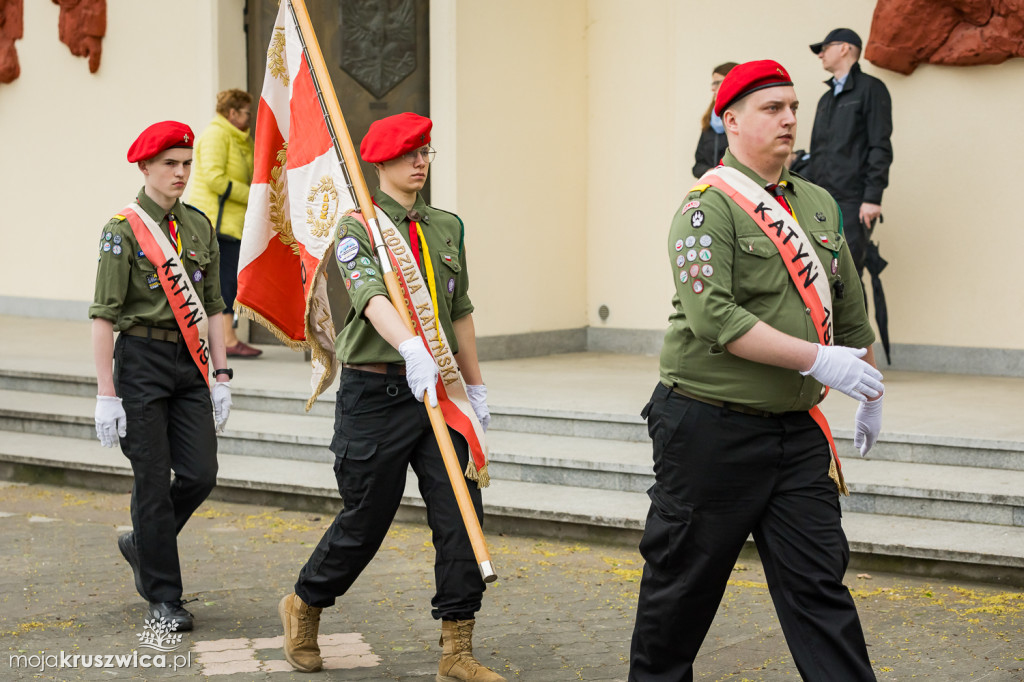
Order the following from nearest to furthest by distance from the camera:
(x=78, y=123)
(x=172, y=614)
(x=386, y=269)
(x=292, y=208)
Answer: (x=386, y=269), (x=292, y=208), (x=172, y=614), (x=78, y=123)

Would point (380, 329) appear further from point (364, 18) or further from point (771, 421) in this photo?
point (364, 18)

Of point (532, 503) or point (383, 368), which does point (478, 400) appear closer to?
point (383, 368)

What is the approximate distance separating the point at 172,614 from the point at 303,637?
2.54 ft

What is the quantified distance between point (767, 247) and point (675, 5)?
7135mm

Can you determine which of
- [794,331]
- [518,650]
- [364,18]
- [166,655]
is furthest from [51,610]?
[364,18]

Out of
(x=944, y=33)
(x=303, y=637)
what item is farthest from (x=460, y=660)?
(x=944, y=33)

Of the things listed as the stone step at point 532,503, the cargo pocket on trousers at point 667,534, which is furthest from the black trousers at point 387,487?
the stone step at point 532,503

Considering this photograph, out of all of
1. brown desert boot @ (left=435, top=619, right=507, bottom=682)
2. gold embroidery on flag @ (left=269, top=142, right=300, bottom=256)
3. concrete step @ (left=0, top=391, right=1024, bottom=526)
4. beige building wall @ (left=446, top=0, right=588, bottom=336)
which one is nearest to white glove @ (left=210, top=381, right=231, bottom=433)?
gold embroidery on flag @ (left=269, top=142, right=300, bottom=256)

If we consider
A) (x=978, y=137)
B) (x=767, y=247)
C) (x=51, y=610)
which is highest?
(x=978, y=137)

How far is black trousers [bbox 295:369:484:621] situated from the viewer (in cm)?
457

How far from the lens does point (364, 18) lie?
403 inches

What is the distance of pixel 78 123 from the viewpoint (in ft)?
44.2

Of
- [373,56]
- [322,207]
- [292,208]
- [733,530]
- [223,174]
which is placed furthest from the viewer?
[373,56]

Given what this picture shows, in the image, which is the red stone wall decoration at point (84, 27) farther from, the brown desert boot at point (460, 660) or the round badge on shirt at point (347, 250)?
the brown desert boot at point (460, 660)
